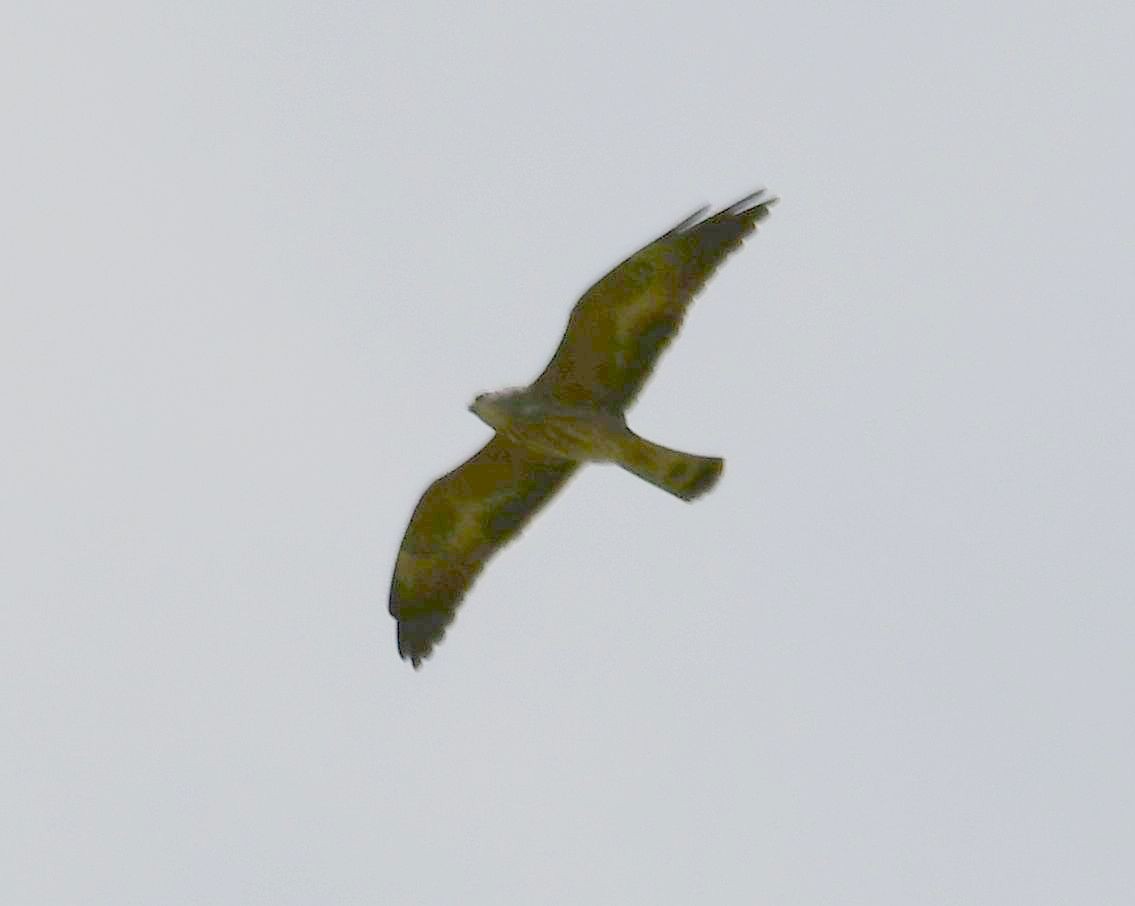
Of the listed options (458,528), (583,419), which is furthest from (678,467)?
(458,528)

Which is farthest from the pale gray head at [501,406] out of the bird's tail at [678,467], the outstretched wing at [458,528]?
the bird's tail at [678,467]

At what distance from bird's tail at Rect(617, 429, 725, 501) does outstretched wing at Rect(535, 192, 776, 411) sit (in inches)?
14.2

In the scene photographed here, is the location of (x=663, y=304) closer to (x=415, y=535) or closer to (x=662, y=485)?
(x=662, y=485)

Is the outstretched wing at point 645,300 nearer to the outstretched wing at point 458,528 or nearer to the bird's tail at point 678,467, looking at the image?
the bird's tail at point 678,467

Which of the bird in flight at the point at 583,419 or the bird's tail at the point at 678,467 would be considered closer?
the bird in flight at the point at 583,419

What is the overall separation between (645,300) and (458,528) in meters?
2.30

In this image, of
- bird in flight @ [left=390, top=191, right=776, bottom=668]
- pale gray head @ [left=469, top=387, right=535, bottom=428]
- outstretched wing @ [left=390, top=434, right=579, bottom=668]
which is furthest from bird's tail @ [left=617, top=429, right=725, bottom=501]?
outstretched wing @ [left=390, top=434, right=579, bottom=668]

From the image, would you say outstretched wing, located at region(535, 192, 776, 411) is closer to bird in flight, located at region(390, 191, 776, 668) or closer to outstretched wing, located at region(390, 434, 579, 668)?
bird in flight, located at region(390, 191, 776, 668)

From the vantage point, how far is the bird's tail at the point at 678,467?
1544 cm

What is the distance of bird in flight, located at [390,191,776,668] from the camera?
15016 mm

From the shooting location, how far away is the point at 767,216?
49.2ft

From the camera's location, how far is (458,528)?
53.9 feet

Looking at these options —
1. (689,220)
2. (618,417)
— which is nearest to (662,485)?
(618,417)

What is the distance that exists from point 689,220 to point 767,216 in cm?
48
